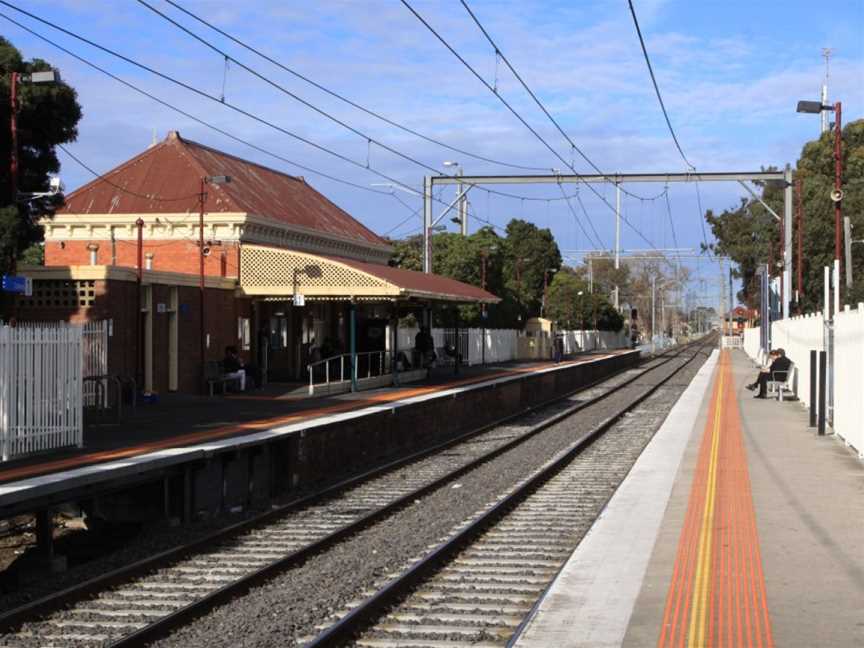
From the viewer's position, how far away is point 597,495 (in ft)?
49.3

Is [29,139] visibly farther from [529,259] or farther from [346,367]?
[529,259]

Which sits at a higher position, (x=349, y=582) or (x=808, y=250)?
(x=808, y=250)

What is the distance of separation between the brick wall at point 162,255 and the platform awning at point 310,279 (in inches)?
31.8

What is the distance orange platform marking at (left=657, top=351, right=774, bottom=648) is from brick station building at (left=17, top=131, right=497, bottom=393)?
14.7 metres

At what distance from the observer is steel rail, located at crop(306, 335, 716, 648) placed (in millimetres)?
7664

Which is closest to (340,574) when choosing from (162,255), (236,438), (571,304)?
(236,438)

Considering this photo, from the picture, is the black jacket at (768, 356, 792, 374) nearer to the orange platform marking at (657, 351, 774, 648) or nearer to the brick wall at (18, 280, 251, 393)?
the brick wall at (18, 280, 251, 393)

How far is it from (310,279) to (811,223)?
44353mm

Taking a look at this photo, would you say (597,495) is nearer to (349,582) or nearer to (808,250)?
(349,582)

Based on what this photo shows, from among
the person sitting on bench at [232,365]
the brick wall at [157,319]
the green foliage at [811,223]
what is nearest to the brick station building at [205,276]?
the brick wall at [157,319]

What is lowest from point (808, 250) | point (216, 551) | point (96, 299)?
point (216, 551)

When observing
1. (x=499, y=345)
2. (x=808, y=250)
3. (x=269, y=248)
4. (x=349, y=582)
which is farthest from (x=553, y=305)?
(x=349, y=582)

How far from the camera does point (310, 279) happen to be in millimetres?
32406

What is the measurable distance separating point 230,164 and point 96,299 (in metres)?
17.7
